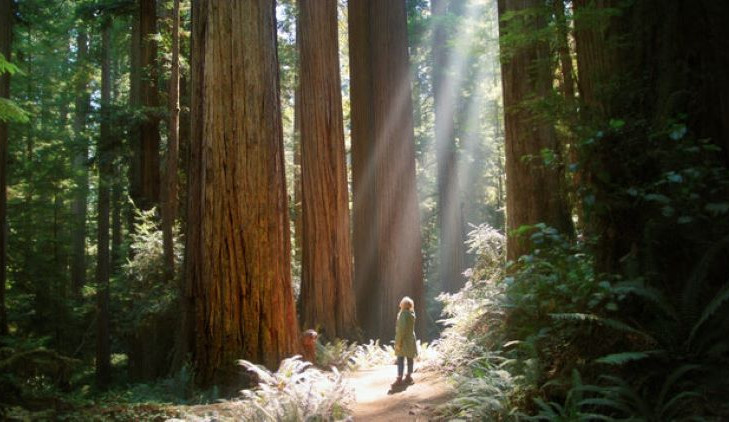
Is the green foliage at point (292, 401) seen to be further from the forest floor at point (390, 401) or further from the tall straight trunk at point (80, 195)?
the tall straight trunk at point (80, 195)

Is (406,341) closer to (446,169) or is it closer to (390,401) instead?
(390,401)

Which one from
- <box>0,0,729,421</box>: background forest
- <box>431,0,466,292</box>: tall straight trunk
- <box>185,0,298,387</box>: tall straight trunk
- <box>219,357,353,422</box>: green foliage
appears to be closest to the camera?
<box>0,0,729,421</box>: background forest

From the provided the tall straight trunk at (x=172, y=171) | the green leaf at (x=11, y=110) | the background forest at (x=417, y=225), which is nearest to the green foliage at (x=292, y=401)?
the background forest at (x=417, y=225)

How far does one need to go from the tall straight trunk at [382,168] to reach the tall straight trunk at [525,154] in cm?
393

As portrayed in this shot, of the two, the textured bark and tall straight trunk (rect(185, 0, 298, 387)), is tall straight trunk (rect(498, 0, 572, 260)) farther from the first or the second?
tall straight trunk (rect(185, 0, 298, 387))

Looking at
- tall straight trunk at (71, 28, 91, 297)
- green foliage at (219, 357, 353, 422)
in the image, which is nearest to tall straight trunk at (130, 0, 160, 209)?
tall straight trunk at (71, 28, 91, 297)

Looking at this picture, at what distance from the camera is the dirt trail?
18.5 ft

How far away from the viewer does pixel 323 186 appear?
10.7 metres

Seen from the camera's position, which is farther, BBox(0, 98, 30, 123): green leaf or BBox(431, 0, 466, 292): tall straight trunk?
BBox(431, 0, 466, 292): tall straight trunk

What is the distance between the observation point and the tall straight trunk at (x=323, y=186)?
1059 cm

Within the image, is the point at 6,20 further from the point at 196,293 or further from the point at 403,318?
the point at 403,318

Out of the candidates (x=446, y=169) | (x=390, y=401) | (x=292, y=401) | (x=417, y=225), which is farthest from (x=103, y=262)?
(x=292, y=401)

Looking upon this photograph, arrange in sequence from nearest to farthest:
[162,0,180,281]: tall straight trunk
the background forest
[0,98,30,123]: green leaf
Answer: the background forest, [0,98,30,123]: green leaf, [162,0,180,281]: tall straight trunk

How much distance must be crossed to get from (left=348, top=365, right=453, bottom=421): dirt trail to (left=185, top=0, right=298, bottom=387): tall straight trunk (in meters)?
1.22
